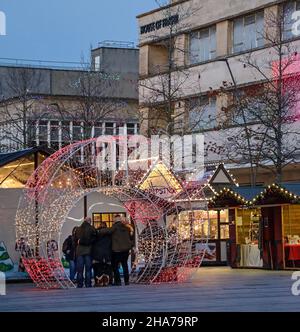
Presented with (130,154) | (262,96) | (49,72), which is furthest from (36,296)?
(49,72)

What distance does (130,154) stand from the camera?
34969 millimetres

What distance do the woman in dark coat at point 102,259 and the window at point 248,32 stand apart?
2492 centimetres

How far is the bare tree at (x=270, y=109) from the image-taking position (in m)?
40.9

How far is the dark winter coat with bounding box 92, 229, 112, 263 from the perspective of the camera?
1007 inches

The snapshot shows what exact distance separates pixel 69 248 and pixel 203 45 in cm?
2804

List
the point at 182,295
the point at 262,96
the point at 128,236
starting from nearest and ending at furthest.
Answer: the point at 182,295 < the point at 128,236 < the point at 262,96

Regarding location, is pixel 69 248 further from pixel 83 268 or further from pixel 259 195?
pixel 259 195

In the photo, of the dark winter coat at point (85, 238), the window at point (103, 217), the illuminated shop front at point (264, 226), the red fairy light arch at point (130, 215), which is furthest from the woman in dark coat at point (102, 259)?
the illuminated shop front at point (264, 226)

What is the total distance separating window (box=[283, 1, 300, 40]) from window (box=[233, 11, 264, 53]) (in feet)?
6.03

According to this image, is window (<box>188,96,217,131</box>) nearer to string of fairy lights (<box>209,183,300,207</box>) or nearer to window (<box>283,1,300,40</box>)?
window (<box>283,1,300,40</box>)

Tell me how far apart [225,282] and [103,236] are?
375 centimetres

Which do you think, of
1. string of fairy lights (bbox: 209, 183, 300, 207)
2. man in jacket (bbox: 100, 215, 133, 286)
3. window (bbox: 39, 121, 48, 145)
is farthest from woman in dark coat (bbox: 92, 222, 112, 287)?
window (bbox: 39, 121, 48, 145)

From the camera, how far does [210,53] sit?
53219 millimetres
